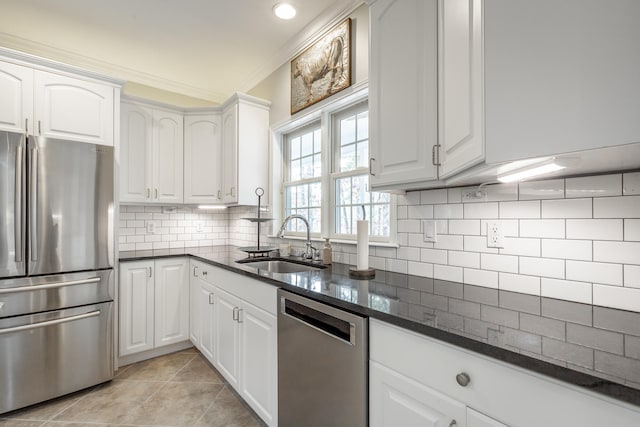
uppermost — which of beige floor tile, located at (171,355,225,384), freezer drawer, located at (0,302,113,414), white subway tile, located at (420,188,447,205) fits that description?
white subway tile, located at (420,188,447,205)

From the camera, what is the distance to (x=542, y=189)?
4.01 feet

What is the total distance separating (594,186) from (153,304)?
3.10 meters

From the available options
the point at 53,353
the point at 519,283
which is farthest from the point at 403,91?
the point at 53,353

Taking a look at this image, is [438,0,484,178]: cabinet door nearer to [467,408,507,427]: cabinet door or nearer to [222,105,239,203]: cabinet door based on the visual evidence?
[467,408,507,427]: cabinet door

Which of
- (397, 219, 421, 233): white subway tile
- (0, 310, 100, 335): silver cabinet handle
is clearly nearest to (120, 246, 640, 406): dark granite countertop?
(397, 219, 421, 233): white subway tile

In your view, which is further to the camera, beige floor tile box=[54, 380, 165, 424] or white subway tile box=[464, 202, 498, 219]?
beige floor tile box=[54, 380, 165, 424]

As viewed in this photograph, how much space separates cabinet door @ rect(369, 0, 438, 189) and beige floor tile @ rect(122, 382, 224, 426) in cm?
189

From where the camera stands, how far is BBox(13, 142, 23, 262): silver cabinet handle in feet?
6.25

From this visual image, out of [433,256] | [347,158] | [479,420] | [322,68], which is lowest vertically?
[479,420]

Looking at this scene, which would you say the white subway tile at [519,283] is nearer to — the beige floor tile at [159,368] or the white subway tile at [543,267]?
the white subway tile at [543,267]

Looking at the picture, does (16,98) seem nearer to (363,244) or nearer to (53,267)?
(53,267)

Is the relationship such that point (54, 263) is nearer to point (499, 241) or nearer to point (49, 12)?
point (49, 12)

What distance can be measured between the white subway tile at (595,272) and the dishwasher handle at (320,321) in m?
0.87

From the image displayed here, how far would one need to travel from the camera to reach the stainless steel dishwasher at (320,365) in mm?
1141
